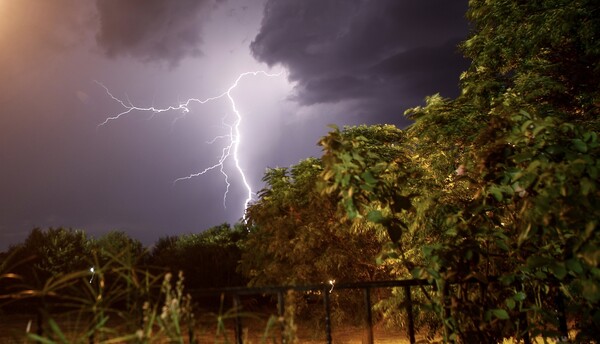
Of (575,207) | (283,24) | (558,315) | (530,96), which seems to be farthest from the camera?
(283,24)

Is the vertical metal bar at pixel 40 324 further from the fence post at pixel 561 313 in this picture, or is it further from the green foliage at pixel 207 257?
the green foliage at pixel 207 257

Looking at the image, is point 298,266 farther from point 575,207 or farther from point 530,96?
point 575,207

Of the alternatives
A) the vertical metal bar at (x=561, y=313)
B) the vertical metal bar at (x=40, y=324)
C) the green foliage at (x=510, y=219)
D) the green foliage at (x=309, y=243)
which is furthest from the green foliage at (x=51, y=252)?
the vertical metal bar at (x=561, y=313)

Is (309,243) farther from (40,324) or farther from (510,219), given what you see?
(40,324)

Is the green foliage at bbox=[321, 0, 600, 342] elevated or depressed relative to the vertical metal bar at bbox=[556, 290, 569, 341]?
elevated

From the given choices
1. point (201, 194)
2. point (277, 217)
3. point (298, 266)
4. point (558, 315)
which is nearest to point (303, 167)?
point (277, 217)

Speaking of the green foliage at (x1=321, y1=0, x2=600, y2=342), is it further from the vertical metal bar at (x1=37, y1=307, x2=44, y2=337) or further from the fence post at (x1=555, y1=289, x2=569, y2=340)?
the vertical metal bar at (x1=37, y1=307, x2=44, y2=337)

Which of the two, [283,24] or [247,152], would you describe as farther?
[283,24]

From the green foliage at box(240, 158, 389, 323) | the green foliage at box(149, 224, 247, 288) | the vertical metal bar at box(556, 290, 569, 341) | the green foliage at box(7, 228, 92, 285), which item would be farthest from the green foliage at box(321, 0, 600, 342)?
the green foliage at box(7, 228, 92, 285)

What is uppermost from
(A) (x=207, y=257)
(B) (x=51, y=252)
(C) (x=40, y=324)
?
(B) (x=51, y=252)

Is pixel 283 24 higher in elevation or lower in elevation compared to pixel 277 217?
higher

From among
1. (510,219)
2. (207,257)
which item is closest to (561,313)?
(510,219)

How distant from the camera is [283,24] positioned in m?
68.9

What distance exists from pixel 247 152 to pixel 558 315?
26851 millimetres
